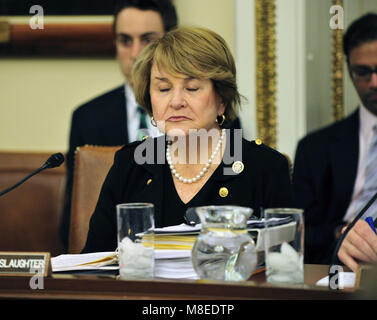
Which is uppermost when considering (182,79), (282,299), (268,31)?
(268,31)

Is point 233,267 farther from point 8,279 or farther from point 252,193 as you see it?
point 252,193

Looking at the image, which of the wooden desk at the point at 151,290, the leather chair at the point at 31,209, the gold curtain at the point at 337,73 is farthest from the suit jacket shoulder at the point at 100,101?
the wooden desk at the point at 151,290

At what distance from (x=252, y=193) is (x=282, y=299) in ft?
2.77

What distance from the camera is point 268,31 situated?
327cm

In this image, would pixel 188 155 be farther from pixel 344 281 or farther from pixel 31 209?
pixel 31 209

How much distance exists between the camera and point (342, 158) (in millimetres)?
2973

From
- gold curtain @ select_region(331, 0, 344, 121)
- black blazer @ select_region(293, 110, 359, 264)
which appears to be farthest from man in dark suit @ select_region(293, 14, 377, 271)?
gold curtain @ select_region(331, 0, 344, 121)

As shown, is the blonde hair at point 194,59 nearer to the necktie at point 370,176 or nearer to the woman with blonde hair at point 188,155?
the woman with blonde hair at point 188,155

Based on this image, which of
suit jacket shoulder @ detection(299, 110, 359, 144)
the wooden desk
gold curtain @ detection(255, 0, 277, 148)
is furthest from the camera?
gold curtain @ detection(255, 0, 277, 148)

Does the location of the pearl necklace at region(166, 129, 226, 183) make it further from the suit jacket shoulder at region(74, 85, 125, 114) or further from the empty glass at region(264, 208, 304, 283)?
the suit jacket shoulder at region(74, 85, 125, 114)

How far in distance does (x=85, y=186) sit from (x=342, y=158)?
124cm

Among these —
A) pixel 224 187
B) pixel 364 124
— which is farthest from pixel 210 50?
pixel 364 124

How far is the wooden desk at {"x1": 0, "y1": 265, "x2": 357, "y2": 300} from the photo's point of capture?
3.84 ft

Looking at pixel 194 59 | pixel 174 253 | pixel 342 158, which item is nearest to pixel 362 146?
pixel 342 158
